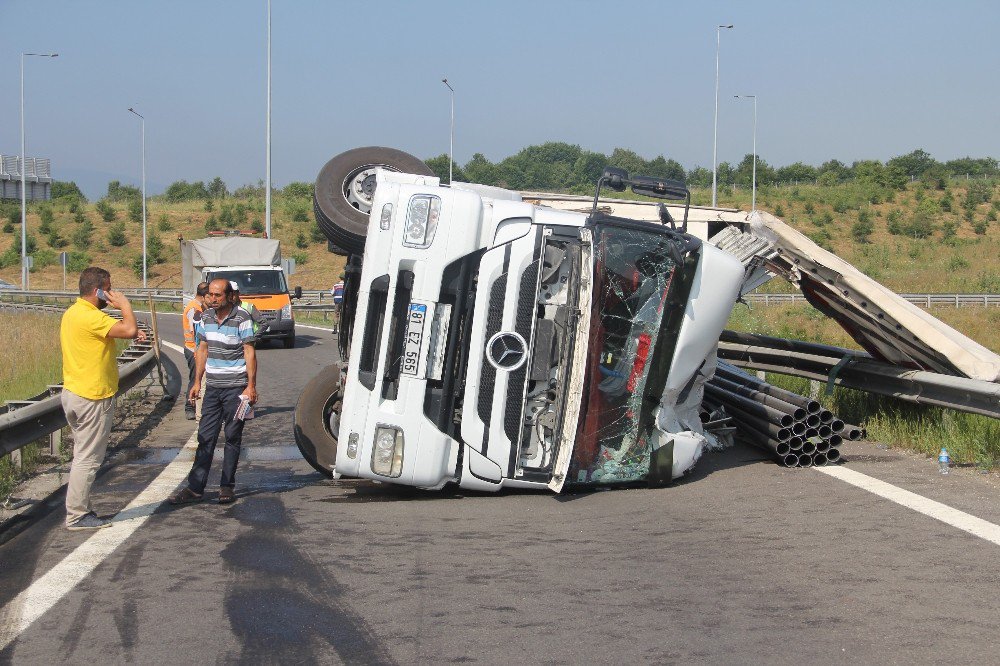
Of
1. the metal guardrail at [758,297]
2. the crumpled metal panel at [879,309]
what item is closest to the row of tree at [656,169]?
the metal guardrail at [758,297]

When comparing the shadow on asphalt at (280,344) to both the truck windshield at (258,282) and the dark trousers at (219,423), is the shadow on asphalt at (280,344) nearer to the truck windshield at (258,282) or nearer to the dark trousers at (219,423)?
the truck windshield at (258,282)

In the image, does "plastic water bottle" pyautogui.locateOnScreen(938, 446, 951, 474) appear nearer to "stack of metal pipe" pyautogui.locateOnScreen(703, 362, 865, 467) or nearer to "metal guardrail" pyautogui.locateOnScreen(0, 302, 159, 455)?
"stack of metal pipe" pyautogui.locateOnScreen(703, 362, 865, 467)

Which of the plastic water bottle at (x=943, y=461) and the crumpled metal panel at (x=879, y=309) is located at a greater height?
the crumpled metal panel at (x=879, y=309)

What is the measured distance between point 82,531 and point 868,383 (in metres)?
7.11

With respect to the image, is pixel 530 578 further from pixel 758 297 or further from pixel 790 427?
pixel 758 297

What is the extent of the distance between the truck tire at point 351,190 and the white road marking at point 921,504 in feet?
14.1

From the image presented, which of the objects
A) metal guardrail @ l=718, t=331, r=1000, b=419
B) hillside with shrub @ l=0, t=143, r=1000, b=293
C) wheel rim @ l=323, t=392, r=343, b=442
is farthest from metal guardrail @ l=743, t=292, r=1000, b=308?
wheel rim @ l=323, t=392, r=343, b=442

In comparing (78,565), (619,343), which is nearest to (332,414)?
(619,343)

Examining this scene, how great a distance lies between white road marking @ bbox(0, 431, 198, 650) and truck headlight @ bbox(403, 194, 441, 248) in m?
2.66

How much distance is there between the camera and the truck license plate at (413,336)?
794 cm

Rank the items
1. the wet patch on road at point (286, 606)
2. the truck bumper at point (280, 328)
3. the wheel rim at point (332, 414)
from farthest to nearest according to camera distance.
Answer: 1. the truck bumper at point (280, 328)
2. the wheel rim at point (332, 414)
3. the wet patch on road at point (286, 606)

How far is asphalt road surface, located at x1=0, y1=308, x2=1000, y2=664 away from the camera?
5066mm

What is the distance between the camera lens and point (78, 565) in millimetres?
6605

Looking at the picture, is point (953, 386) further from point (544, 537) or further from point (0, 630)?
point (0, 630)
